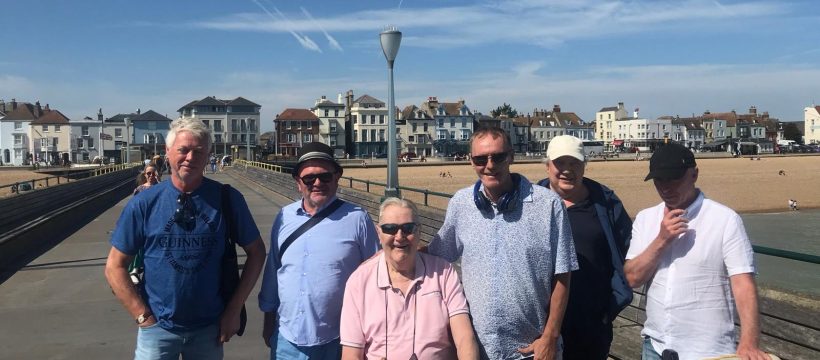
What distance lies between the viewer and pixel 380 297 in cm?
278

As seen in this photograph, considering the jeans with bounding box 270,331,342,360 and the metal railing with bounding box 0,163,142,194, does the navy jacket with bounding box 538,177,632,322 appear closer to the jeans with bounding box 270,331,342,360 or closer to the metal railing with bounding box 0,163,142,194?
the jeans with bounding box 270,331,342,360

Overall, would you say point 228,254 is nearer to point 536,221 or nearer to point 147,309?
point 147,309

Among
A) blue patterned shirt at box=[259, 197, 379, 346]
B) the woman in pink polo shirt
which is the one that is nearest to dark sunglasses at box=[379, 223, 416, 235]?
the woman in pink polo shirt

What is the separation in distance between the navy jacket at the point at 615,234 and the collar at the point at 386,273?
921 mm

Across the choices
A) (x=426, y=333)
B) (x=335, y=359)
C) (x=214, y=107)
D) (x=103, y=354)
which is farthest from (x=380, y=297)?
(x=214, y=107)

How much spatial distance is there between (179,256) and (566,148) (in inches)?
76.5

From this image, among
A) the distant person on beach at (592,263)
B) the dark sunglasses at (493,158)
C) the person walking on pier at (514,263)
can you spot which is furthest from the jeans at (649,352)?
the dark sunglasses at (493,158)

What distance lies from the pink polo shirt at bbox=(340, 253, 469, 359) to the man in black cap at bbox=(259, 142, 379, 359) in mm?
262

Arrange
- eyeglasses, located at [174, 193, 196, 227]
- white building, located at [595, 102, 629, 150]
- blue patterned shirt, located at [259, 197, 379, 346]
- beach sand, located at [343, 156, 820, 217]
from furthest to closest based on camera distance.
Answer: white building, located at [595, 102, 629, 150]
beach sand, located at [343, 156, 820, 217]
blue patterned shirt, located at [259, 197, 379, 346]
eyeglasses, located at [174, 193, 196, 227]

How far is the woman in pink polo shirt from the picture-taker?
2.74 meters

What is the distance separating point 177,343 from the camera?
306 cm

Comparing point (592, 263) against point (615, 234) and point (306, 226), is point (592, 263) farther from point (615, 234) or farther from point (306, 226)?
point (306, 226)

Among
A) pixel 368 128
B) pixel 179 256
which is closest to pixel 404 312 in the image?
pixel 179 256

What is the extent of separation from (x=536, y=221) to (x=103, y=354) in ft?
13.3
